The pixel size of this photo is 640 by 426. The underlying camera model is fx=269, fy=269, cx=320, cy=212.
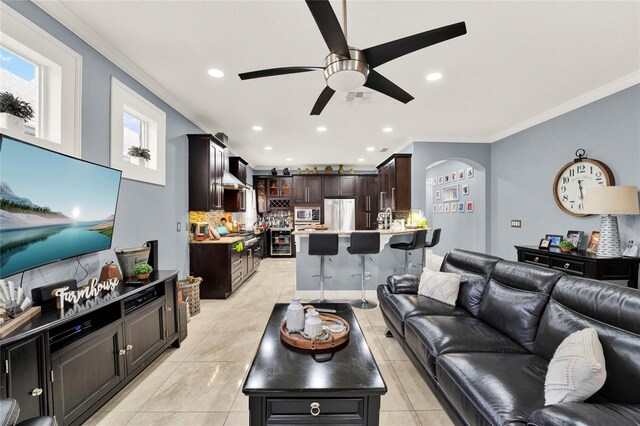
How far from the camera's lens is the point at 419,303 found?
2.59 meters

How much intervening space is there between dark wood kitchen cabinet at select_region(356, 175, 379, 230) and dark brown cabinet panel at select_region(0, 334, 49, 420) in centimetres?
746

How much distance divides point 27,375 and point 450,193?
7.82 m

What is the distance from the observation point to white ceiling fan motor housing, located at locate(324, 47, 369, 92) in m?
1.69

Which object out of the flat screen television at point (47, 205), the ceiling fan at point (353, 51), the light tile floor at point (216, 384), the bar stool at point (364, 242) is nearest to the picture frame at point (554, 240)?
the bar stool at point (364, 242)

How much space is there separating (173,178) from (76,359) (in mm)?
2541

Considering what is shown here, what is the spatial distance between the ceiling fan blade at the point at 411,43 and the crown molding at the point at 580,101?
3024 millimetres

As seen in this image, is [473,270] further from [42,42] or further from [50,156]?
[42,42]

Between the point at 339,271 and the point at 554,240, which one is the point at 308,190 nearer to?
the point at 339,271

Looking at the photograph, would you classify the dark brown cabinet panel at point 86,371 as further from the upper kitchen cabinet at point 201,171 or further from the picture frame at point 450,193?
the picture frame at point 450,193

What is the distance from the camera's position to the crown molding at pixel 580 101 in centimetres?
306

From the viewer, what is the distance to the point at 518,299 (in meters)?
2.04

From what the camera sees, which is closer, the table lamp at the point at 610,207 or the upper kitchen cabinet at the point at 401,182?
the table lamp at the point at 610,207

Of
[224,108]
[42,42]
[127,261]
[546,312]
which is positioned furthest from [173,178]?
[546,312]

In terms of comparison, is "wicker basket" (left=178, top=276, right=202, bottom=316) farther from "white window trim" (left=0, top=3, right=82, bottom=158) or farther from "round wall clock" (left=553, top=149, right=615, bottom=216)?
"round wall clock" (left=553, top=149, right=615, bottom=216)
